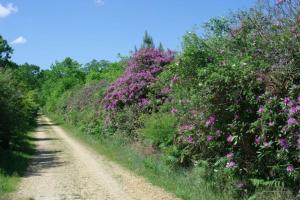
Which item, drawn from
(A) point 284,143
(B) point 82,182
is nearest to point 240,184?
(A) point 284,143

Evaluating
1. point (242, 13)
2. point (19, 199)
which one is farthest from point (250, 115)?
point (19, 199)

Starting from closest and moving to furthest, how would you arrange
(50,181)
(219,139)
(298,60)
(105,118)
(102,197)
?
(298,60), (219,139), (102,197), (50,181), (105,118)

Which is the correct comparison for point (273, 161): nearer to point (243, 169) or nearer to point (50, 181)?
point (243, 169)

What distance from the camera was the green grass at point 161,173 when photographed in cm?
1149

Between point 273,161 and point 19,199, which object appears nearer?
point 273,161

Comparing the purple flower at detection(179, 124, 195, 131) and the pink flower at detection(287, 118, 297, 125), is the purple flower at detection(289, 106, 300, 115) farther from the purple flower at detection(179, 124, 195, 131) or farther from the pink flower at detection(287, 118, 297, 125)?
the purple flower at detection(179, 124, 195, 131)

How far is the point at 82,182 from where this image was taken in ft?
46.5

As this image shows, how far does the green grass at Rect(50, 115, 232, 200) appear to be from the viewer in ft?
37.7

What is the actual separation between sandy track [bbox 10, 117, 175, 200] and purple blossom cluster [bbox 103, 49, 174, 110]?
4.18 meters

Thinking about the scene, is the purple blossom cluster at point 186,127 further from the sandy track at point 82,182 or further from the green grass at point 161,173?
the sandy track at point 82,182

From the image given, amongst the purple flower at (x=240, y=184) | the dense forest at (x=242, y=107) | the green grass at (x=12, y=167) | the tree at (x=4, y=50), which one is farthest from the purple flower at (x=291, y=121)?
the tree at (x=4, y=50)

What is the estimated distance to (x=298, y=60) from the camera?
29.5ft

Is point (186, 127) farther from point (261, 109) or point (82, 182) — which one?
point (82, 182)

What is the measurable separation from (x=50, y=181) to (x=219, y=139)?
5794 mm
